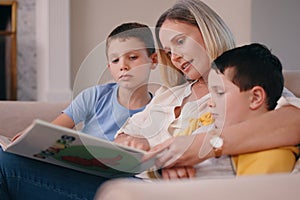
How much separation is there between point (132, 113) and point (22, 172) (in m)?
0.25

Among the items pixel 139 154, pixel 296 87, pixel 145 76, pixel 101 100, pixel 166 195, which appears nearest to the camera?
pixel 166 195

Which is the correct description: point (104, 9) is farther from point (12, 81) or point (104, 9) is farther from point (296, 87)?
point (296, 87)

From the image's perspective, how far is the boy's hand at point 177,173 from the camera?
0.85m

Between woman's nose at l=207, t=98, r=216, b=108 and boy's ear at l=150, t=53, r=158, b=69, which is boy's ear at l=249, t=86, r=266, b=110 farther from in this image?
boy's ear at l=150, t=53, r=158, b=69

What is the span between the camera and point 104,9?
3668mm

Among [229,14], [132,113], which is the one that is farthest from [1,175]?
[229,14]

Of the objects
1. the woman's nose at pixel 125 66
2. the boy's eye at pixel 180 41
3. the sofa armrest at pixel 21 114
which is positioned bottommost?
the sofa armrest at pixel 21 114

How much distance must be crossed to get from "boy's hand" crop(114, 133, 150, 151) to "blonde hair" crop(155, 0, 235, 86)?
134 millimetres

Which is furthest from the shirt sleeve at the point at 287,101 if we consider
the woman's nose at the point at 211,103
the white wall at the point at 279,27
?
the white wall at the point at 279,27

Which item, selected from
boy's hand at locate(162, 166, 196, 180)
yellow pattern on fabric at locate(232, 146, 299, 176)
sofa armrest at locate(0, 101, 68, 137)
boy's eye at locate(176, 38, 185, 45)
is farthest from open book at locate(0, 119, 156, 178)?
sofa armrest at locate(0, 101, 68, 137)

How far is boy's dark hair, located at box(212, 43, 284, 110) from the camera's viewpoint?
2.88 feet

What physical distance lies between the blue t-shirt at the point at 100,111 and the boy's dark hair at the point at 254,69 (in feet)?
0.69

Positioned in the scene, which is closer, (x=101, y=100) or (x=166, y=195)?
(x=166, y=195)

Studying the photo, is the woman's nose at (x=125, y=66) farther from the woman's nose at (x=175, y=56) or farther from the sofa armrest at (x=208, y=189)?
the sofa armrest at (x=208, y=189)
